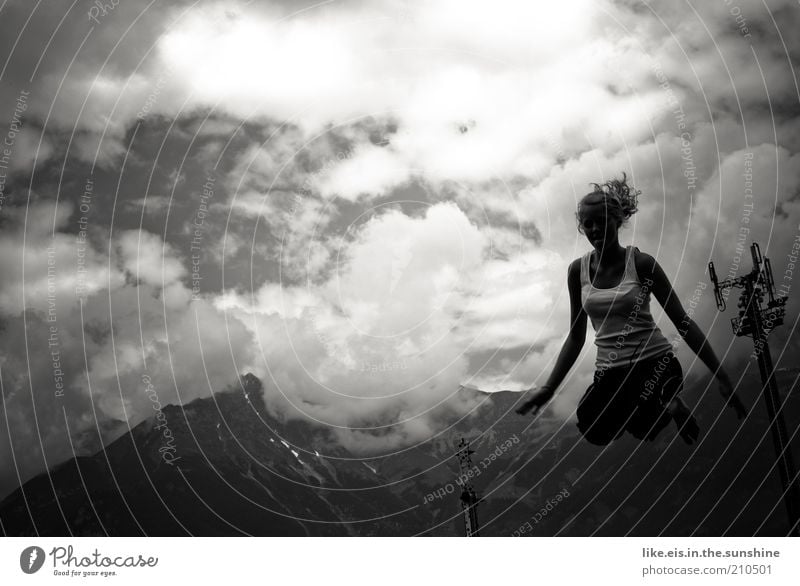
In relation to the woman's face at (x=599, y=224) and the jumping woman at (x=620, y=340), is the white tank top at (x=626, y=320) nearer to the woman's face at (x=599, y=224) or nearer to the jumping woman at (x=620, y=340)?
the jumping woman at (x=620, y=340)

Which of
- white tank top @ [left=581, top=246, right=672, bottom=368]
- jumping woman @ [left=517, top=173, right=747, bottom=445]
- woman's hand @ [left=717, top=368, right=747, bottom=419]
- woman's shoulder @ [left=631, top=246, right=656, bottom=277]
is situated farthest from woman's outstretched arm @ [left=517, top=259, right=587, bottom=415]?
woman's hand @ [left=717, top=368, right=747, bottom=419]

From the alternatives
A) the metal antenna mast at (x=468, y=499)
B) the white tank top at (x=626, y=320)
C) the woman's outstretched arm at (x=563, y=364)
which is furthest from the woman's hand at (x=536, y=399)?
the metal antenna mast at (x=468, y=499)

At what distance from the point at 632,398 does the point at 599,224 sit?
2.53 m

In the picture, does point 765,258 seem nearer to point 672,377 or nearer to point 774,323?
point 774,323

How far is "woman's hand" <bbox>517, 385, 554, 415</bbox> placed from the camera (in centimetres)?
885

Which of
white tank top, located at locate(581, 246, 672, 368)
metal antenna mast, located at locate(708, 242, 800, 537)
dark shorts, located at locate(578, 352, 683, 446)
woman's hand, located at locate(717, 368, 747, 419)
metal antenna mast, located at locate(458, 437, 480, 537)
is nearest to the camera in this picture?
woman's hand, located at locate(717, 368, 747, 419)

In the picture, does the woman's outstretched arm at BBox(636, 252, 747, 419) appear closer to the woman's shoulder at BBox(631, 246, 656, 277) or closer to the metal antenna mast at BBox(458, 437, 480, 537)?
the woman's shoulder at BBox(631, 246, 656, 277)

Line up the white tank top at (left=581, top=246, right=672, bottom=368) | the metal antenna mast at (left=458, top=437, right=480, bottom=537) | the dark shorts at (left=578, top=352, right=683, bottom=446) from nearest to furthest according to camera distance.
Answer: the dark shorts at (left=578, top=352, right=683, bottom=446)
the white tank top at (left=581, top=246, right=672, bottom=368)
the metal antenna mast at (left=458, top=437, right=480, bottom=537)

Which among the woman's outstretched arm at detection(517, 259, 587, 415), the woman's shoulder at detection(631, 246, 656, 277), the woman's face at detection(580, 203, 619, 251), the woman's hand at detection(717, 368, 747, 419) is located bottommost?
the woman's hand at detection(717, 368, 747, 419)

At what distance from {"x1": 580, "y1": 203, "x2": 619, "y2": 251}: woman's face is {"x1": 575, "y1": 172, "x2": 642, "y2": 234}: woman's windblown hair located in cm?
6

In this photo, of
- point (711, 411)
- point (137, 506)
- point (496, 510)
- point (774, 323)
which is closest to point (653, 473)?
point (711, 411)

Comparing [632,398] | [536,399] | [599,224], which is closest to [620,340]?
[632,398]

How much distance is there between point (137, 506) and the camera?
152625 millimetres

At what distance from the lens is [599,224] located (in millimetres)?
8984
